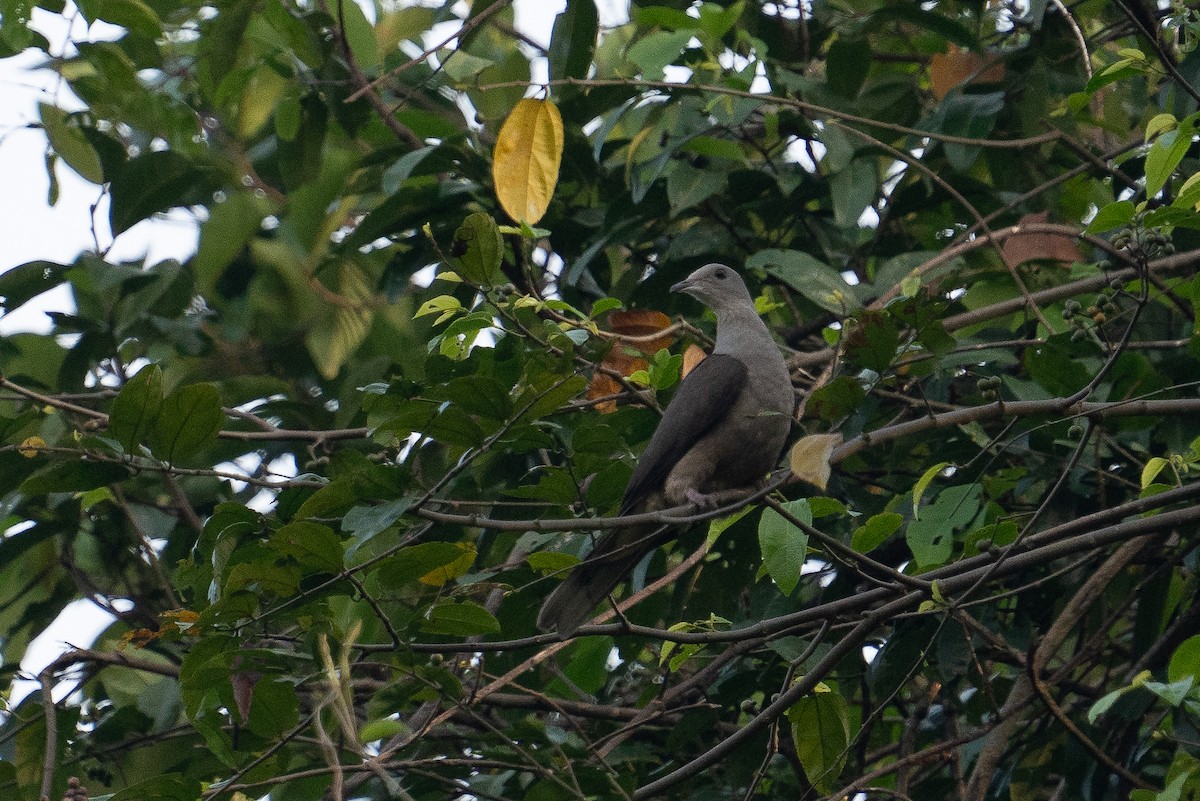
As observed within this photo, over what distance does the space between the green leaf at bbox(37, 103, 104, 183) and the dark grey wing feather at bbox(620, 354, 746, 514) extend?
267 centimetres

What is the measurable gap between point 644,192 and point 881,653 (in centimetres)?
170

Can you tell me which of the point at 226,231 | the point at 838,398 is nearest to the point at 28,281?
the point at 226,231

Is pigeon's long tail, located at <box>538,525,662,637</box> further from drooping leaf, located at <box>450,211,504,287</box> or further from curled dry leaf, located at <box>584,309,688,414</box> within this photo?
drooping leaf, located at <box>450,211,504,287</box>

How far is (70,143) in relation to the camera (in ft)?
18.0

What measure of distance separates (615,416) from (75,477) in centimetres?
160

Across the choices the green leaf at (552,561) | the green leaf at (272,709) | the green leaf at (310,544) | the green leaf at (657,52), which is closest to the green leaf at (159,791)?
the green leaf at (272,709)

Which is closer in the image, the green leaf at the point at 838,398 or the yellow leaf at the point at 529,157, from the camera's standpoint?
the green leaf at the point at 838,398

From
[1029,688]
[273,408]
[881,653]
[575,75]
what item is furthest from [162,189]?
A: [1029,688]

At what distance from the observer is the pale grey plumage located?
13.4ft

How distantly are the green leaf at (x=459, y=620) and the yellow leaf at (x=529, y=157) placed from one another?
1279 millimetres

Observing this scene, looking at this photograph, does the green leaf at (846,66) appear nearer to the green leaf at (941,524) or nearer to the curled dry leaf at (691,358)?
the curled dry leaf at (691,358)

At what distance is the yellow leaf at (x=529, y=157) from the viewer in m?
3.85

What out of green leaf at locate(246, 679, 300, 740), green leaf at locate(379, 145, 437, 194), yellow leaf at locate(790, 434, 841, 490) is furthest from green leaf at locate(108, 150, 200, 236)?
yellow leaf at locate(790, 434, 841, 490)

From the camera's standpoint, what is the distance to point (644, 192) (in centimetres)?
439
